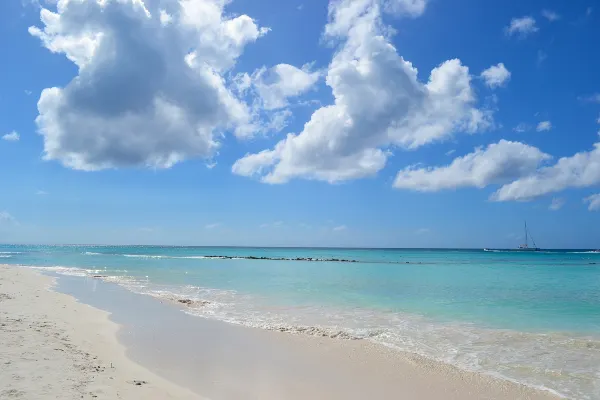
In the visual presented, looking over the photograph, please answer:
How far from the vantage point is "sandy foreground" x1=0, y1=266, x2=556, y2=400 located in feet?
24.5

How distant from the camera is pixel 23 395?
639 centimetres

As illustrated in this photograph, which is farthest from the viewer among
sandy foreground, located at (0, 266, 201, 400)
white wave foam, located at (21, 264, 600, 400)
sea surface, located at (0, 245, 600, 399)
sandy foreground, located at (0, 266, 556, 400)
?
sea surface, located at (0, 245, 600, 399)

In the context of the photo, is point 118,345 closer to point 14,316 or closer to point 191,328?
point 191,328

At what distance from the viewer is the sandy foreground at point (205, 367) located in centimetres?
745

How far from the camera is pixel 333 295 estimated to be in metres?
24.0

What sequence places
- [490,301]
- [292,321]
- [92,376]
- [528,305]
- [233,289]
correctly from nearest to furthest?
1. [92,376]
2. [292,321]
3. [528,305]
4. [490,301]
5. [233,289]

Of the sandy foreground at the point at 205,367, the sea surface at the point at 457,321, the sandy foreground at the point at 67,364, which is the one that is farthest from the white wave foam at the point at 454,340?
the sandy foreground at the point at 67,364

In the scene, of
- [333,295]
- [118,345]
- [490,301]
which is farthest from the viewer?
[333,295]

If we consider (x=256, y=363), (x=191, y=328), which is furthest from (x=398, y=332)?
(x=191, y=328)

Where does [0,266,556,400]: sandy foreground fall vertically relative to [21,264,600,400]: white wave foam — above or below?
above

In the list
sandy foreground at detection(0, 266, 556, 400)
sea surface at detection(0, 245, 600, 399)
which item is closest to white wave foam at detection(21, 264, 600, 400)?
sea surface at detection(0, 245, 600, 399)

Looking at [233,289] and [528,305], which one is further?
[233,289]

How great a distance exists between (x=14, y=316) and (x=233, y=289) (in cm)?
1466

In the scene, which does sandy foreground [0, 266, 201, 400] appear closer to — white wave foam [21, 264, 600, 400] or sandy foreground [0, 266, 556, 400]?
sandy foreground [0, 266, 556, 400]
